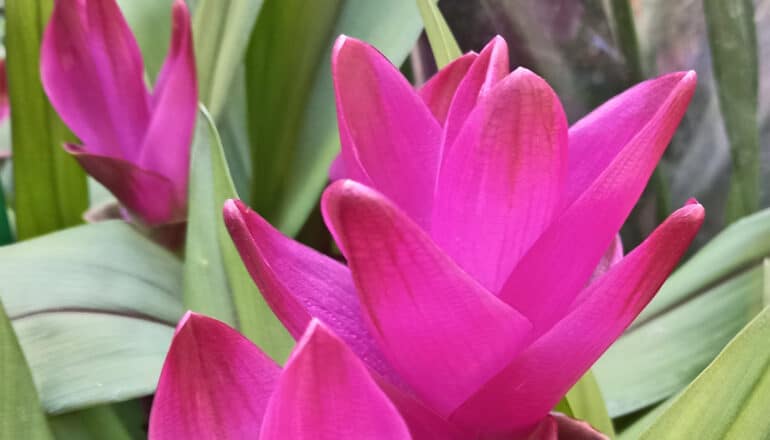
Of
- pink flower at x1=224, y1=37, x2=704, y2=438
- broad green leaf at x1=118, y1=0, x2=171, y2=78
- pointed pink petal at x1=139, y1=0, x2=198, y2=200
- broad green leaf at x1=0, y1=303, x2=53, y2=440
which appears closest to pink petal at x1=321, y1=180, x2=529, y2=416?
pink flower at x1=224, y1=37, x2=704, y2=438

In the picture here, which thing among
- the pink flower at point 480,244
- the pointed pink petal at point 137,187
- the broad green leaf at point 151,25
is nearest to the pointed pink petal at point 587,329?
the pink flower at point 480,244

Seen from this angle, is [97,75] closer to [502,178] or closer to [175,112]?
[175,112]

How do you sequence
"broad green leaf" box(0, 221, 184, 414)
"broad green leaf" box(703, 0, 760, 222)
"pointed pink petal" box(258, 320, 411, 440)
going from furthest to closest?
"broad green leaf" box(703, 0, 760, 222)
"broad green leaf" box(0, 221, 184, 414)
"pointed pink petal" box(258, 320, 411, 440)

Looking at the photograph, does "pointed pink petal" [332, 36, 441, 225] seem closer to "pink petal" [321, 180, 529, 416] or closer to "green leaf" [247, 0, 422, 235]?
"pink petal" [321, 180, 529, 416]

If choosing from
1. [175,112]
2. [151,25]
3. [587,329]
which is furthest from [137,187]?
[587,329]

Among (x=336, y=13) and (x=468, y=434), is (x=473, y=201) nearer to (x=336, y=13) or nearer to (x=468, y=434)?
(x=468, y=434)

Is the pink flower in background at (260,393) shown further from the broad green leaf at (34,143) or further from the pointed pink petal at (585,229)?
the broad green leaf at (34,143)
